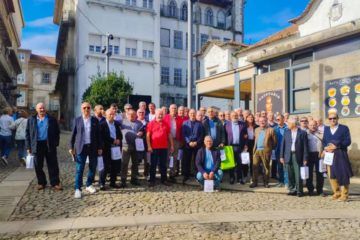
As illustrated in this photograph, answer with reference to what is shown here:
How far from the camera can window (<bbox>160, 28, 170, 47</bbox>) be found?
41.6 m

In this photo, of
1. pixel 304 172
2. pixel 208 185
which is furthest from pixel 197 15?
pixel 304 172

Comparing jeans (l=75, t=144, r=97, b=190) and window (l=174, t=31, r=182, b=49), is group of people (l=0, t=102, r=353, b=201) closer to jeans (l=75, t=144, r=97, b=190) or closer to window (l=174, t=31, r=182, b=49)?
jeans (l=75, t=144, r=97, b=190)

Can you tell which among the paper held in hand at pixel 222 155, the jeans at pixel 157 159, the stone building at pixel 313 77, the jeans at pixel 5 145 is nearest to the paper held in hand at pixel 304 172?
the paper held in hand at pixel 222 155

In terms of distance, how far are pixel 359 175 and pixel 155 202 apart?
253 inches

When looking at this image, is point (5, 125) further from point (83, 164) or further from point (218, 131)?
point (218, 131)

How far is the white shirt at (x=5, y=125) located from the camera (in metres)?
13.1

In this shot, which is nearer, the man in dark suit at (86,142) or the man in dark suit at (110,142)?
the man in dark suit at (86,142)

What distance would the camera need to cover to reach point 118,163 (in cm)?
952

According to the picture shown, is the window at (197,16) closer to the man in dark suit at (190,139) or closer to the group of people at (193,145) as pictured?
the group of people at (193,145)

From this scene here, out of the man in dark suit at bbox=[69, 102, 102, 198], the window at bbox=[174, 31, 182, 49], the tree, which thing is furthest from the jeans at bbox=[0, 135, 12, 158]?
the window at bbox=[174, 31, 182, 49]

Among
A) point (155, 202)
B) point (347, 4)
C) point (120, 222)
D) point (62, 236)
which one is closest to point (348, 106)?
point (155, 202)

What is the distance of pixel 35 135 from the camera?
351 inches

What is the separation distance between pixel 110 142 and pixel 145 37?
30824 mm

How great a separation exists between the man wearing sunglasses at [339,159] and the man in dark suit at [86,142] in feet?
16.9
